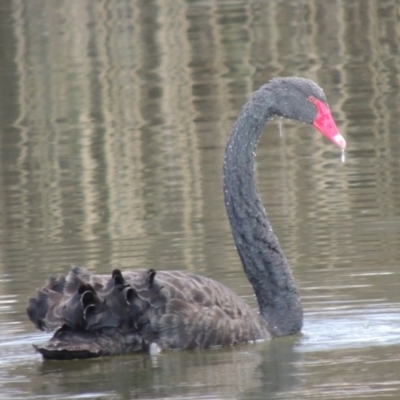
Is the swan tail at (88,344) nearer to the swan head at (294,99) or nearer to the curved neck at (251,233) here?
the curved neck at (251,233)

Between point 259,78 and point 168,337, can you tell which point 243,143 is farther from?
point 259,78

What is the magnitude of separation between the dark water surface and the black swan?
0.37ft

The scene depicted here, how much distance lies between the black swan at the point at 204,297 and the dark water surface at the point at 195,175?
0.37ft

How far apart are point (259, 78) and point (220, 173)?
5.64 meters

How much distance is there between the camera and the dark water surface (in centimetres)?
683

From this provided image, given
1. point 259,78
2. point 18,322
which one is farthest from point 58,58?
point 18,322

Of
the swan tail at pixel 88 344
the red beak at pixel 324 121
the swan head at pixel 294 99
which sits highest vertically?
the swan head at pixel 294 99

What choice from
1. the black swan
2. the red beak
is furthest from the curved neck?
the red beak

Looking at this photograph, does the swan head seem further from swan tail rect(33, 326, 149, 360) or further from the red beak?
swan tail rect(33, 326, 149, 360)

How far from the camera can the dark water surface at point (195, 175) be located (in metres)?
6.83

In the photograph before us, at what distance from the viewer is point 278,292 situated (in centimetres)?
762

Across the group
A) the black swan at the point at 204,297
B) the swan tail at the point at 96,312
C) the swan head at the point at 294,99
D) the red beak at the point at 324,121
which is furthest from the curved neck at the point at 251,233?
the swan tail at the point at 96,312

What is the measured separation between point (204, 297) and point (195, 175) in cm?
516

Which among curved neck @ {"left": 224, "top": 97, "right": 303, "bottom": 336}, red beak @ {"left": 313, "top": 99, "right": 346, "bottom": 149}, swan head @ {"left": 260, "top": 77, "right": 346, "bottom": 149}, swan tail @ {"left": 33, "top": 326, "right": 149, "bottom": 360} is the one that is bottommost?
swan tail @ {"left": 33, "top": 326, "right": 149, "bottom": 360}
